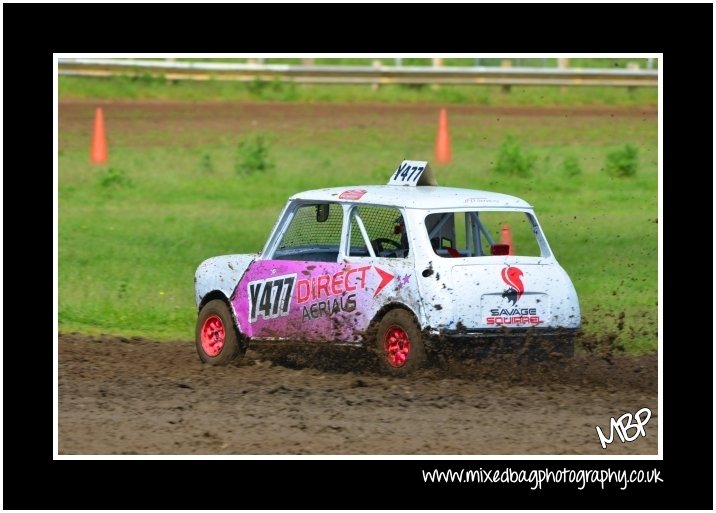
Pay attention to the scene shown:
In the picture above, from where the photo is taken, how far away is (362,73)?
3400 centimetres

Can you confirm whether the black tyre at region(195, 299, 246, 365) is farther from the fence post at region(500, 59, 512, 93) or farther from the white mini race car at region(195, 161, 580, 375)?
the fence post at region(500, 59, 512, 93)

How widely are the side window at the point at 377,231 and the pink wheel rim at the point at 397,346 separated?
67 centimetres

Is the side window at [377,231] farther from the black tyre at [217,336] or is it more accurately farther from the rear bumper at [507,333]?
the black tyre at [217,336]

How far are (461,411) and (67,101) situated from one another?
74.7 feet

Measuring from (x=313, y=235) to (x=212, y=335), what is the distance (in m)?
1.27

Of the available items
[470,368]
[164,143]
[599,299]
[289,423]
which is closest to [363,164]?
[164,143]

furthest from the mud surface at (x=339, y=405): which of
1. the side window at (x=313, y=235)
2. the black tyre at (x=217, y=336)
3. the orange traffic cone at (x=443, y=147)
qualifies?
the orange traffic cone at (x=443, y=147)

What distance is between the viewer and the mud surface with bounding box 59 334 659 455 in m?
9.74

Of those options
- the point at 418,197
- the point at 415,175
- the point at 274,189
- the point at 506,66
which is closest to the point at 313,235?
the point at 415,175

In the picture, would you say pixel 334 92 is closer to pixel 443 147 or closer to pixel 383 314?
pixel 443 147

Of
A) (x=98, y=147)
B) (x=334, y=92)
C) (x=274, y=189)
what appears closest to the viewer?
(x=274, y=189)

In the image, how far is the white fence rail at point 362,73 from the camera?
32.4m

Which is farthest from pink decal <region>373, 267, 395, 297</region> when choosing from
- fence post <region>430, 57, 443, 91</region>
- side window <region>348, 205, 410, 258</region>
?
fence post <region>430, 57, 443, 91</region>

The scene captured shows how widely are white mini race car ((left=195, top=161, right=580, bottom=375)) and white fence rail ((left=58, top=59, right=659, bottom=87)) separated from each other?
19.7 metres
